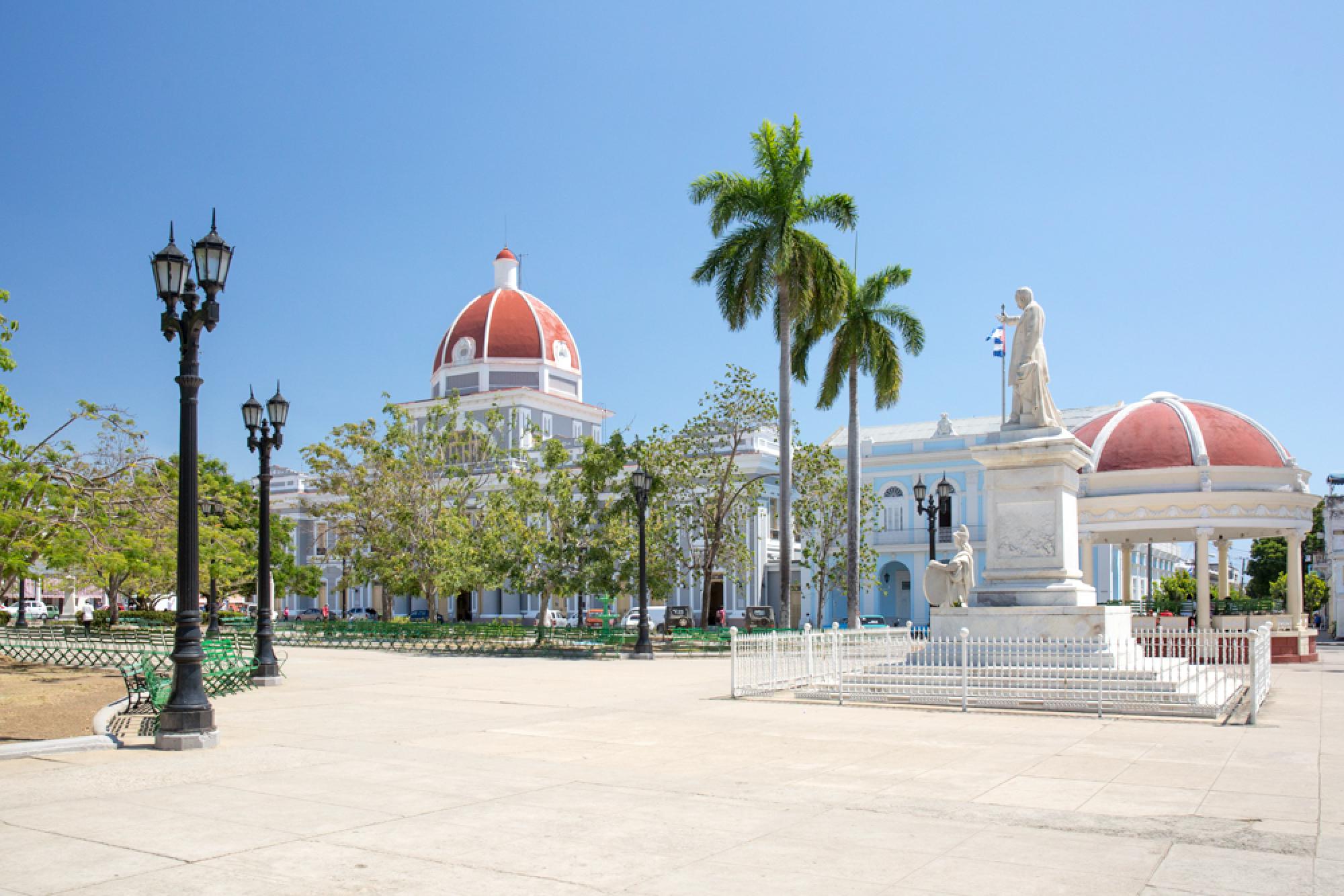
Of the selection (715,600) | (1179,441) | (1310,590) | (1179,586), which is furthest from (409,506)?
(1310,590)

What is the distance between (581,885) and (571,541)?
32735 millimetres

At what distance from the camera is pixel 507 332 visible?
70.9 metres

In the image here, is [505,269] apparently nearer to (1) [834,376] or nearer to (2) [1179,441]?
(1) [834,376]

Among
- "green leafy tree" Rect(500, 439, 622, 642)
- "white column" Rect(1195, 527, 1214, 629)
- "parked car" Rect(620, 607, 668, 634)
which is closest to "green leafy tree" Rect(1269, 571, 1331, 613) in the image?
"parked car" Rect(620, 607, 668, 634)

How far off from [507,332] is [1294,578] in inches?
Result: 1886

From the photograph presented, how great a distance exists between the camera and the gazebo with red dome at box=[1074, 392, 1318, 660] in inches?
1268

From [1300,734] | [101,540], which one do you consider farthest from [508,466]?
[1300,734]

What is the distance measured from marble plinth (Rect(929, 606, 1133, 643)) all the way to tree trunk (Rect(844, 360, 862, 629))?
50.3 ft

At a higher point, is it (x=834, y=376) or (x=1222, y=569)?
(x=834, y=376)

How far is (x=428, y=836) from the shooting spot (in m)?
7.82

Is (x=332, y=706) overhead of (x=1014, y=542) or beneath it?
beneath

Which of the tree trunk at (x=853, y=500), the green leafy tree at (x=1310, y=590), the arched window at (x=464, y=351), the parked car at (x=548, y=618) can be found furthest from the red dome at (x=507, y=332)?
the green leafy tree at (x=1310, y=590)

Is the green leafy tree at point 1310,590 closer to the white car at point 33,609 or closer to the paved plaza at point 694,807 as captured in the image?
the paved plaza at point 694,807

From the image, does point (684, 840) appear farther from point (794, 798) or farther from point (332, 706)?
point (332, 706)
